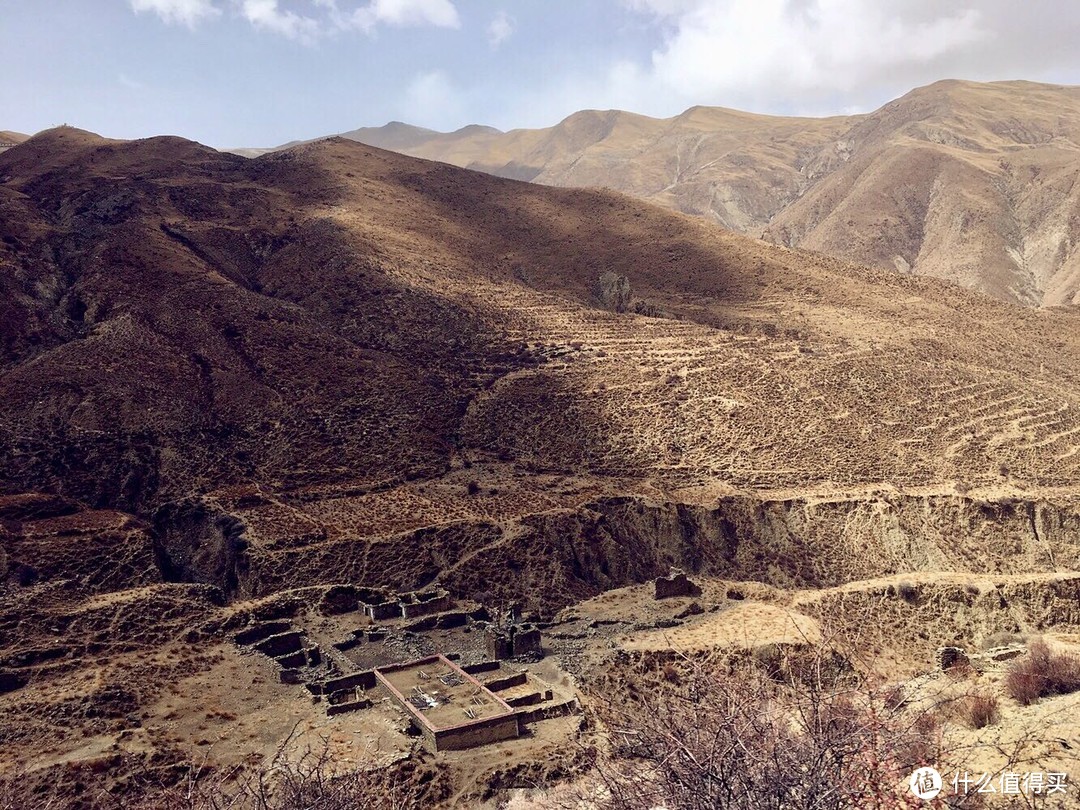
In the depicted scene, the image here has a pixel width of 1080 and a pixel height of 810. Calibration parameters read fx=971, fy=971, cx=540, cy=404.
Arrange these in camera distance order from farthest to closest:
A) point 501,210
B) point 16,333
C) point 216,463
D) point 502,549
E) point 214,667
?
point 501,210, point 16,333, point 216,463, point 502,549, point 214,667

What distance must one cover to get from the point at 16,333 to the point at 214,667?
2710 centimetres

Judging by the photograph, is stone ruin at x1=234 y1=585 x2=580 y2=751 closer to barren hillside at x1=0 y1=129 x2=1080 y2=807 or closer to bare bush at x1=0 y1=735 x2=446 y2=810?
barren hillside at x1=0 y1=129 x2=1080 y2=807

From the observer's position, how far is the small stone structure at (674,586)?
3669 cm

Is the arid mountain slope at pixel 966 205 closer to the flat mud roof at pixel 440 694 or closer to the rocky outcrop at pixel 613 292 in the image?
the rocky outcrop at pixel 613 292

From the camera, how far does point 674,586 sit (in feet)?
121

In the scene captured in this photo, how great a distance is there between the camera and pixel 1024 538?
42.4 metres

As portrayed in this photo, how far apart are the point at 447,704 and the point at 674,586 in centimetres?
1262

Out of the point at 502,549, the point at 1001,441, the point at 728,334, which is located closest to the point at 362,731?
the point at 502,549

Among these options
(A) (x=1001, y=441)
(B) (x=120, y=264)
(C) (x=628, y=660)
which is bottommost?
Result: (C) (x=628, y=660)

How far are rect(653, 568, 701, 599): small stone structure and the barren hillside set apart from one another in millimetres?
1175

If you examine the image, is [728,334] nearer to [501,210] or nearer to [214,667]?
[501,210]

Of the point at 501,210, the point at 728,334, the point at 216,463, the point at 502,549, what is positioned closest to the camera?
the point at 502,549

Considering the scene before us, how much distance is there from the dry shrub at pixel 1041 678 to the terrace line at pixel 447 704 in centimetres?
1337

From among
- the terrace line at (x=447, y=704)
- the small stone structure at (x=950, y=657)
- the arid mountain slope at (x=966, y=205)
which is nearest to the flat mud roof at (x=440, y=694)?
the terrace line at (x=447, y=704)
